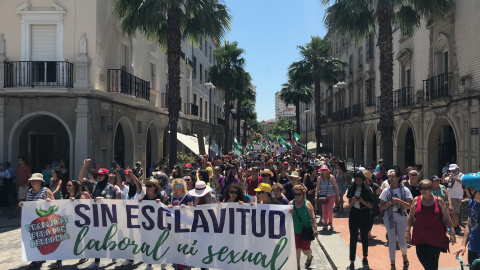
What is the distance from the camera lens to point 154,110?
76.0 ft

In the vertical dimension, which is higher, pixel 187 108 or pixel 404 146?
pixel 187 108

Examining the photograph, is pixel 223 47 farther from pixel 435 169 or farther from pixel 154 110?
pixel 435 169

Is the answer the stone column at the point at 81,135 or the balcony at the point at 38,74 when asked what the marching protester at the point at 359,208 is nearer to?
the stone column at the point at 81,135

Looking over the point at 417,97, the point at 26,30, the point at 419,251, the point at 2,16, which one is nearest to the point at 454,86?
the point at 417,97

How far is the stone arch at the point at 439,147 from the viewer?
19.4 m

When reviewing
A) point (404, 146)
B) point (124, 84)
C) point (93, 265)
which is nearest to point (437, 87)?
point (404, 146)

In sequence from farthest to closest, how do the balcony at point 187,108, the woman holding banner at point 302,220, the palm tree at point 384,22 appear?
the balcony at point 187,108 → the palm tree at point 384,22 → the woman holding banner at point 302,220

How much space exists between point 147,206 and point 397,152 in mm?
20557

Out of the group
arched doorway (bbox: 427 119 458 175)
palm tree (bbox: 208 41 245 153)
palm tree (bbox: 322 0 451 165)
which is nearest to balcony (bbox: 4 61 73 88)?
palm tree (bbox: 322 0 451 165)

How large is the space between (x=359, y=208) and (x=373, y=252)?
176 centimetres

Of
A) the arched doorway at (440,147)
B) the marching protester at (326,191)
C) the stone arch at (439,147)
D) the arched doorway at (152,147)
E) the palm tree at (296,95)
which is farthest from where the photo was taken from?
the palm tree at (296,95)

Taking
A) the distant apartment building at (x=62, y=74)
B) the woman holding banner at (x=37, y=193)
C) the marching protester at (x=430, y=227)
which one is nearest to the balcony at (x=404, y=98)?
the distant apartment building at (x=62, y=74)

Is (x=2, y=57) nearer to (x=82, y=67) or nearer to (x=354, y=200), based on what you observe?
(x=82, y=67)

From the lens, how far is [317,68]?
3406cm
